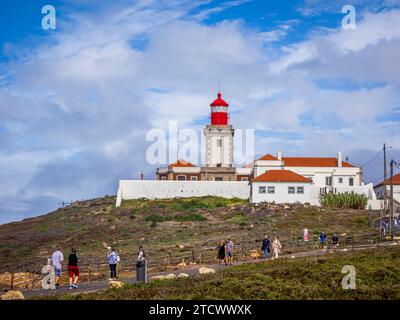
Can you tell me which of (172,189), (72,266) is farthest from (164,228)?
(72,266)

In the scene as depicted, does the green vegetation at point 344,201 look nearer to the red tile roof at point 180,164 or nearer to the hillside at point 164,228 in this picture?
the hillside at point 164,228

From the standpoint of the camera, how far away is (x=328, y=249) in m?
38.9

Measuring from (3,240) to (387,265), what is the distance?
41273mm

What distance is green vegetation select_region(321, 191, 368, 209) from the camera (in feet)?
235

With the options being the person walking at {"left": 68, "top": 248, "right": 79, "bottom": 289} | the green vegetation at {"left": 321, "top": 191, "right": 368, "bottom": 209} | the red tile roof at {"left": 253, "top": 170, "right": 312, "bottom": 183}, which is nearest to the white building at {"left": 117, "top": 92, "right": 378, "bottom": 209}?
the red tile roof at {"left": 253, "top": 170, "right": 312, "bottom": 183}

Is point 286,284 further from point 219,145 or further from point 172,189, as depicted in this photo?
point 219,145

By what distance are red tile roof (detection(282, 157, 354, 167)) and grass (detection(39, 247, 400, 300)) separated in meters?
49.4

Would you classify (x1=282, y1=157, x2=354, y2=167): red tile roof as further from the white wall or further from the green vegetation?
the green vegetation

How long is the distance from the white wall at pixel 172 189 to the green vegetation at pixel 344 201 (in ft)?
31.8

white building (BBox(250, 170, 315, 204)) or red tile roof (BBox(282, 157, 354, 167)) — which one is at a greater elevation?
red tile roof (BBox(282, 157, 354, 167))

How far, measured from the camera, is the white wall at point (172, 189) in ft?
255

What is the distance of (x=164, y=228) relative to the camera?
206ft
